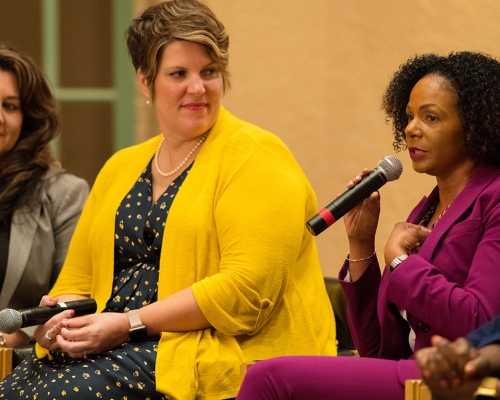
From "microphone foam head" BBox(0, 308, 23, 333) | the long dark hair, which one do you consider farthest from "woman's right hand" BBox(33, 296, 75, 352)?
A: the long dark hair

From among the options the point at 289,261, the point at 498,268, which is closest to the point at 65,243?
the point at 289,261

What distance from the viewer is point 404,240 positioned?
2271mm

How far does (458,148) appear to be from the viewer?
7.50 feet

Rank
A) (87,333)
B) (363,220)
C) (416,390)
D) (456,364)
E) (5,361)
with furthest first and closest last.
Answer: (5,361)
(87,333)
(363,220)
(416,390)
(456,364)

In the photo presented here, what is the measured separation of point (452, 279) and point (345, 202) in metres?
0.33

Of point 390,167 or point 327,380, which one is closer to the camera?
point 327,380

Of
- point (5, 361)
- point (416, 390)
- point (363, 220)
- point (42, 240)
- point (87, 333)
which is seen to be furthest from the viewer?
point (42, 240)

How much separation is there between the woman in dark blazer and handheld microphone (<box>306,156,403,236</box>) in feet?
5.69

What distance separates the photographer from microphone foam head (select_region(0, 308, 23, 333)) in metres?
2.63

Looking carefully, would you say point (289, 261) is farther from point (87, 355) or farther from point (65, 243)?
point (65, 243)

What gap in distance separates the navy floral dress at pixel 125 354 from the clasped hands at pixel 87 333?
0.03 m

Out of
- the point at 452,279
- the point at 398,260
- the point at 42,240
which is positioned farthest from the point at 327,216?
the point at 42,240

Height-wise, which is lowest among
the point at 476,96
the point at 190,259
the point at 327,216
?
the point at 190,259

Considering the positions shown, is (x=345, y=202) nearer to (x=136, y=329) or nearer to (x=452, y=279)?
(x=452, y=279)
